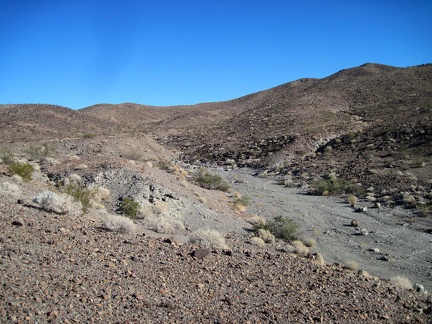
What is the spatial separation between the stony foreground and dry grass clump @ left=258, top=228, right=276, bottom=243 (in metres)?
3.02

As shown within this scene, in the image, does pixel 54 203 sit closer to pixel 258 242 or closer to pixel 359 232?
pixel 258 242

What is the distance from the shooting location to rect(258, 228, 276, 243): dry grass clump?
485 inches

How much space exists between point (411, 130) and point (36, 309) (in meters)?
35.7

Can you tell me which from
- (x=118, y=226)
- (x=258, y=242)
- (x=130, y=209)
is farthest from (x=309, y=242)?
(x=118, y=226)

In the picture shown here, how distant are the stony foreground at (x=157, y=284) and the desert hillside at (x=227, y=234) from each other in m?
0.03

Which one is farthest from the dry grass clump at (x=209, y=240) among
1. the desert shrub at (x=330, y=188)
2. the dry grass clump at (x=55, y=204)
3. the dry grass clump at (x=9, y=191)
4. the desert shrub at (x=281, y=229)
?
the desert shrub at (x=330, y=188)

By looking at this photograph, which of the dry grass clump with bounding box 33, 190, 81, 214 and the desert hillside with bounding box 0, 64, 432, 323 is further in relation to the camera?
the dry grass clump with bounding box 33, 190, 81, 214

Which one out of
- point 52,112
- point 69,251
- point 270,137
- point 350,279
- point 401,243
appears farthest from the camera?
point 52,112

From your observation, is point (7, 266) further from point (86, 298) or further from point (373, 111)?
point (373, 111)

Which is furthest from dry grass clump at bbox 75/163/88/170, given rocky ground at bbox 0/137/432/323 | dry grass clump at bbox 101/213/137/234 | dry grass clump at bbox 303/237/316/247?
dry grass clump at bbox 303/237/316/247

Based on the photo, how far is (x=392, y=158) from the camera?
94.5ft

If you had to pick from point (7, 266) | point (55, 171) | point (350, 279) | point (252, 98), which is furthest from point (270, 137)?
point (252, 98)

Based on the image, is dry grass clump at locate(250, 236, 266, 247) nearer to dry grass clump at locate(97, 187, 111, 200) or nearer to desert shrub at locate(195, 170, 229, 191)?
dry grass clump at locate(97, 187, 111, 200)

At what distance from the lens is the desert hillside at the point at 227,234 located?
19.4ft
